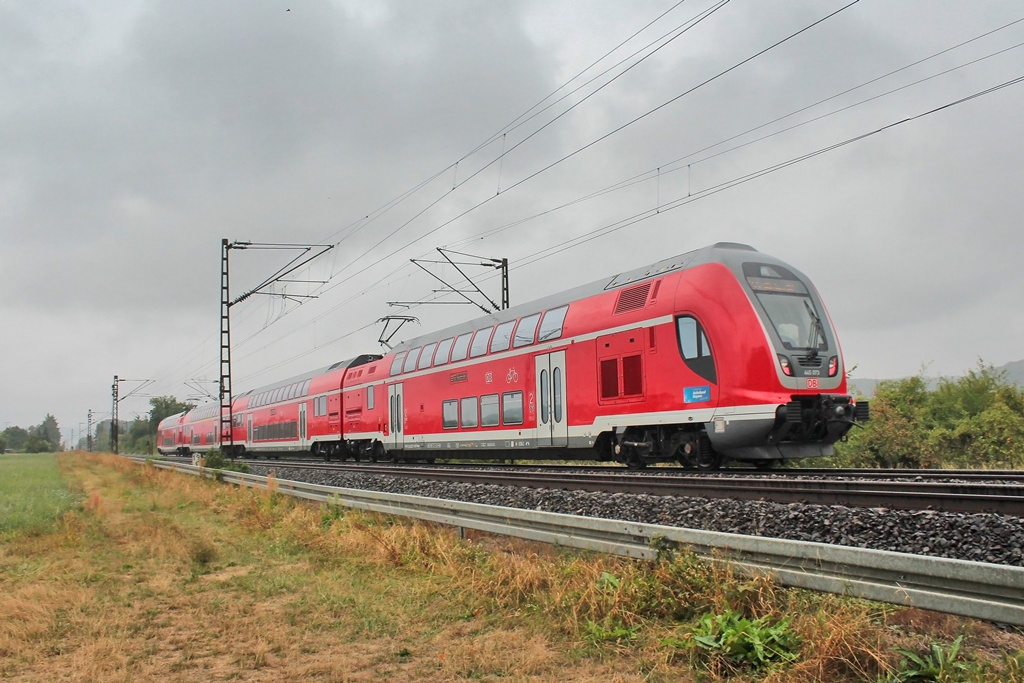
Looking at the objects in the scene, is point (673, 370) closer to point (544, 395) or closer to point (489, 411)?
point (544, 395)

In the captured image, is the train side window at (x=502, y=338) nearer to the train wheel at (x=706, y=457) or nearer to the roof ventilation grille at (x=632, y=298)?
the roof ventilation grille at (x=632, y=298)

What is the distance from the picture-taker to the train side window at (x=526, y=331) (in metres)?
17.0

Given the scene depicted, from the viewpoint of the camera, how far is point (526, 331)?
1728 centimetres

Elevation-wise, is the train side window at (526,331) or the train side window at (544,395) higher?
the train side window at (526,331)

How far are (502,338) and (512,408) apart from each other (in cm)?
177

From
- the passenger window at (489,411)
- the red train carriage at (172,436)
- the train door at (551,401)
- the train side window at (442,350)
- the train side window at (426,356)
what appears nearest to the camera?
the train door at (551,401)

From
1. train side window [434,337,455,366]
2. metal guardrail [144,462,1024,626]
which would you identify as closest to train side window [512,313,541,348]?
train side window [434,337,455,366]

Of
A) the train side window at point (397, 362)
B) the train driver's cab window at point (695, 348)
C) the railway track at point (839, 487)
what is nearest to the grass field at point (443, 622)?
the railway track at point (839, 487)

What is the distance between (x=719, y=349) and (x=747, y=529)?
5085 millimetres

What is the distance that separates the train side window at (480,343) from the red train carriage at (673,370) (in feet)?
0.39

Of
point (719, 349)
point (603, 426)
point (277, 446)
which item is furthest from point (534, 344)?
point (277, 446)

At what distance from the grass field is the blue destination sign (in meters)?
5.58

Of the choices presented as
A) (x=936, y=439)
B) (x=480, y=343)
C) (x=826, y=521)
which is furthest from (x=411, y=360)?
(x=826, y=521)

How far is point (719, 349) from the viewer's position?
12.1 m
